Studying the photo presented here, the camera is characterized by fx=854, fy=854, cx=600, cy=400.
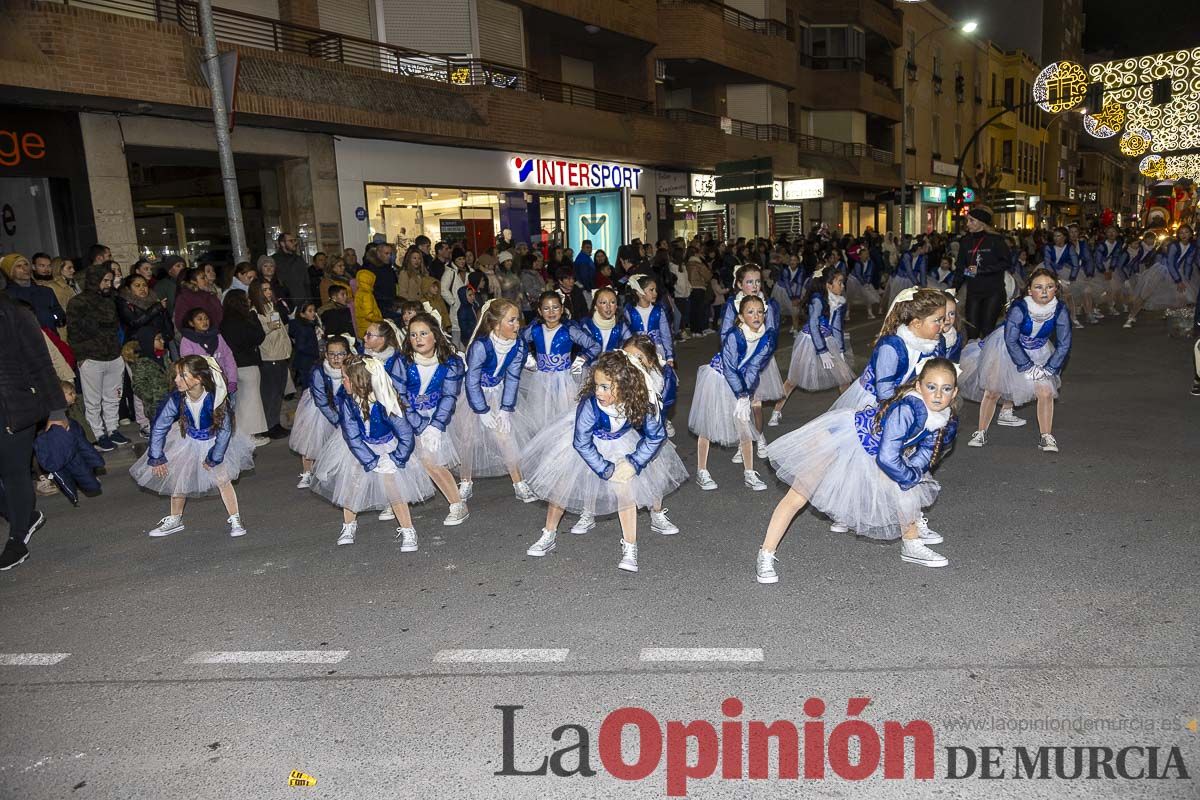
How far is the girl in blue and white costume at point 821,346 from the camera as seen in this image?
9.52 metres

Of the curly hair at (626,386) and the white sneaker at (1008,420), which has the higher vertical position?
the curly hair at (626,386)

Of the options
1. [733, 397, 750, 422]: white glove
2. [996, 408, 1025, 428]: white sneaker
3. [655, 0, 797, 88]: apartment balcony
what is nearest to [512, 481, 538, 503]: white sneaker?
[733, 397, 750, 422]: white glove

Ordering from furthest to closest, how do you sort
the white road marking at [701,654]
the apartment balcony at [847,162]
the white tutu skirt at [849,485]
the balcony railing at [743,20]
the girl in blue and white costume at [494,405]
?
1. the apartment balcony at [847,162]
2. the balcony railing at [743,20]
3. the girl in blue and white costume at [494,405]
4. the white tutu skirt at [849,485]
5. the white road marking at [701,654]

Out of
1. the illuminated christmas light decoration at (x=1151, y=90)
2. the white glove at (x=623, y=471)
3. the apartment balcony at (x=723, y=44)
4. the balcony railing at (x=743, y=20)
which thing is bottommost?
the white glove at (x=623, y=471)

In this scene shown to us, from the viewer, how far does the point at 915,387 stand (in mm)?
5059

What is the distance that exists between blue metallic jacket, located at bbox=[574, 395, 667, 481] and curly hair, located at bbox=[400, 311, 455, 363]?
164cm

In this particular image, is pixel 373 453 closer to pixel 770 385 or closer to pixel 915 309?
pixel 915 309

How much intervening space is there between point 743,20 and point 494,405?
99.2ft

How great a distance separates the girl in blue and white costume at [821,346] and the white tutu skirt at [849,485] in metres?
4.08

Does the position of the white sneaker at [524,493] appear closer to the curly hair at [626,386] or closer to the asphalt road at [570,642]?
the asphalt road at [570,642]

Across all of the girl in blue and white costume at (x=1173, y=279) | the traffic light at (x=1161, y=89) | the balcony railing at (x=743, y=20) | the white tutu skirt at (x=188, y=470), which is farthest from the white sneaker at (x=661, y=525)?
the balcony railing at (x=743, y=20)

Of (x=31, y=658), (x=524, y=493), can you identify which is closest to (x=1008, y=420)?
(x=524, y=493)

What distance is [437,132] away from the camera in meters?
18.6

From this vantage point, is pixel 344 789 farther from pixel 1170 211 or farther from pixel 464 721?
pixel 1170 211
